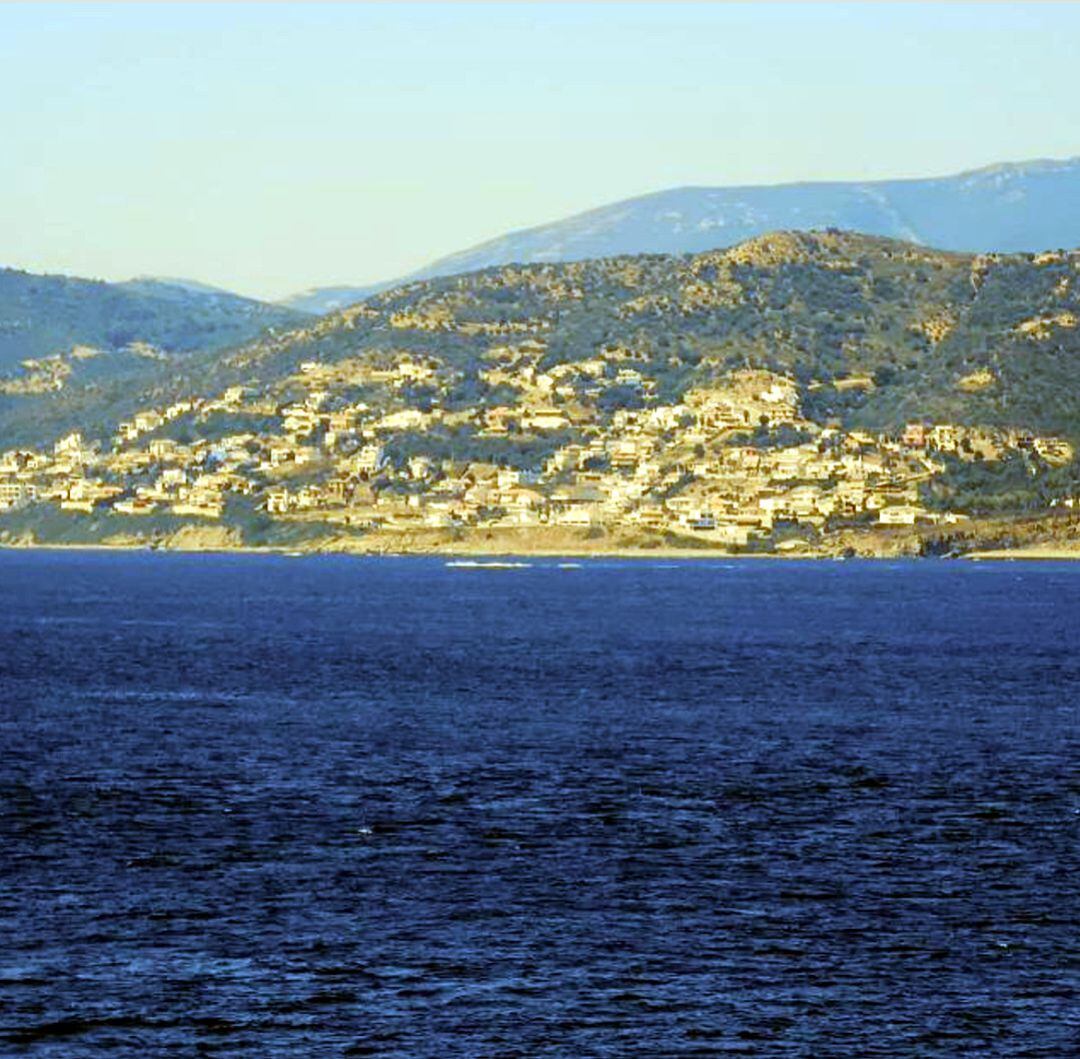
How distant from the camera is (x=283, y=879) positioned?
53312 millimetres

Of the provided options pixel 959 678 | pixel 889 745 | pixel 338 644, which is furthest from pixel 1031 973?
pixel 338 644

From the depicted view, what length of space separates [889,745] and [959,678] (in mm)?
32545

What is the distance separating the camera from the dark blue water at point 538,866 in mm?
41125

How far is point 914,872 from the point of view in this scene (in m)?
54.8

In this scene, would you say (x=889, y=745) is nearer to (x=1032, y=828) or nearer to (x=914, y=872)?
(x=1032, y=828)

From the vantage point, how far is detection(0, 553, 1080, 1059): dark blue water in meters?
41.1

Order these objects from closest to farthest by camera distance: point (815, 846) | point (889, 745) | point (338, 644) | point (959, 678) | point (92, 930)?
point (92, 930)
point (815, 846)
point (889, 745)
point (959, 678)
point (338, 644)

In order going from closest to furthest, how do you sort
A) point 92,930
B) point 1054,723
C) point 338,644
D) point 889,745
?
point 92,930 → point 889,745 → point 1054,723 → point 338,644

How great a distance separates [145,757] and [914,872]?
99.4ft

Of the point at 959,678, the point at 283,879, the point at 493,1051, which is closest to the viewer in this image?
the point at 493,1051

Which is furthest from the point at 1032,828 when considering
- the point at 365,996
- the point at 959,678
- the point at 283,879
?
the point at 959,678

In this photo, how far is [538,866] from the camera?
55.3 meters

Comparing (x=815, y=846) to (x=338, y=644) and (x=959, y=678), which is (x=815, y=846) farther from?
(x=338, y=644)

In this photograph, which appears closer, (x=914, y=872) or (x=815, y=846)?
(x=914, y=872)
